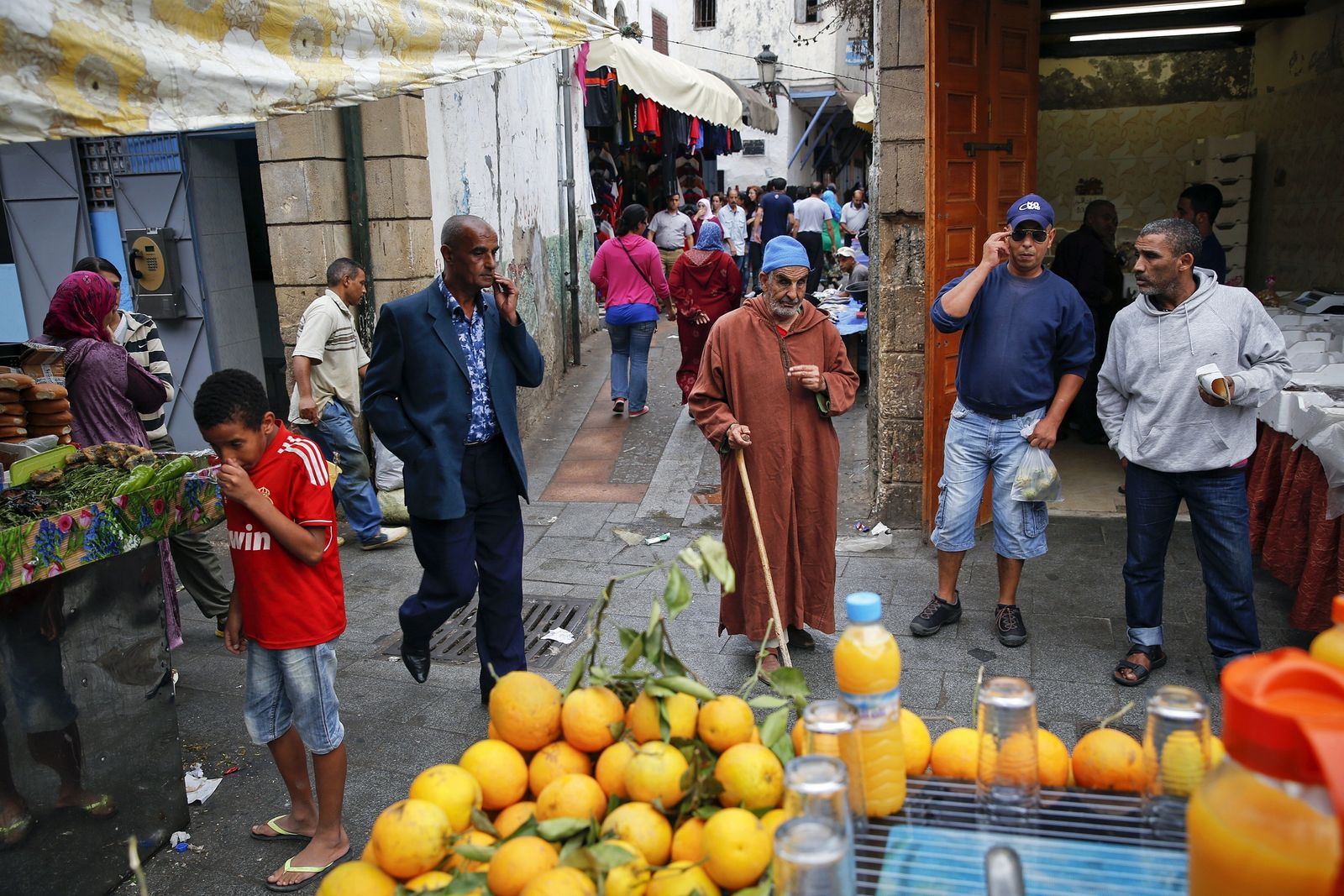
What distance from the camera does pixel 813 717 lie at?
1.75 meters

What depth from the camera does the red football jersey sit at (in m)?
3.27

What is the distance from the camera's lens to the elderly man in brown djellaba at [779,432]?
466cm

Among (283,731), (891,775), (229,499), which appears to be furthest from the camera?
(283,731)

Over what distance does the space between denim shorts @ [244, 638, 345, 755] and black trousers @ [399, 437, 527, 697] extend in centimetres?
92

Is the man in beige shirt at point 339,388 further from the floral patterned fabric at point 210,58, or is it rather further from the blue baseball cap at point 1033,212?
the blue baseball cap at point 1033,212

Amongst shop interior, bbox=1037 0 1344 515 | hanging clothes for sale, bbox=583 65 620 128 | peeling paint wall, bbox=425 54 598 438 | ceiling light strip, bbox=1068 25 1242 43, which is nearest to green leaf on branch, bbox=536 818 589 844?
peeling paint wall, bbox=425 54 598 438

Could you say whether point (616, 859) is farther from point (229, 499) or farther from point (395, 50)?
point (395, 50)

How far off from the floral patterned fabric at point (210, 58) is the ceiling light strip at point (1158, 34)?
791 centimetres

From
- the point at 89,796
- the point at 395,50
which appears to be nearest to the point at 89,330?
the point at 395,50

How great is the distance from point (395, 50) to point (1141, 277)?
127 inches

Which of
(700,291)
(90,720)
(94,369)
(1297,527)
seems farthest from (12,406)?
(700,291)

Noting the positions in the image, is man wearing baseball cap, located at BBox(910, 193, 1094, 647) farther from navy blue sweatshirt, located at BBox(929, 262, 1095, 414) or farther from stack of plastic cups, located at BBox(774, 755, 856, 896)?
stack of plastic cups, located at BBox(774, 755, 856, 896)

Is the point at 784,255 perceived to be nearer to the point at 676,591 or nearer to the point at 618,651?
the point at 618,651

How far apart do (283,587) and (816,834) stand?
2380 mm
